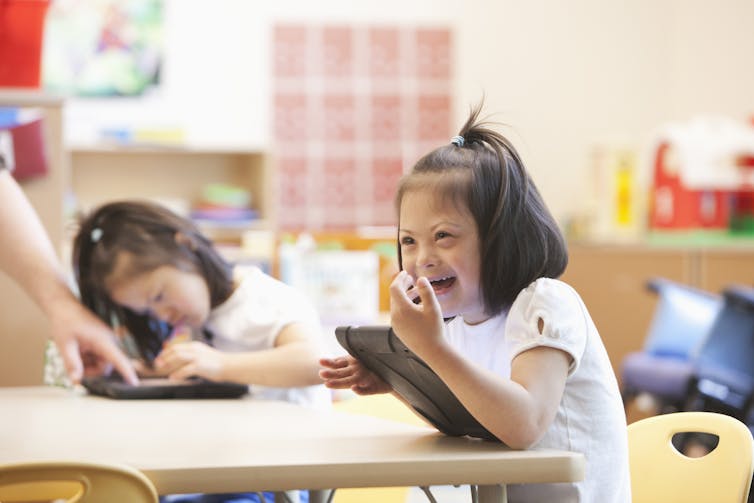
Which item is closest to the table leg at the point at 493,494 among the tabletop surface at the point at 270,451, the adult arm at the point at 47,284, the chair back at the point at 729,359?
the tabletop surface at the point at 270,451

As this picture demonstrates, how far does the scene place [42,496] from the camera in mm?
1163

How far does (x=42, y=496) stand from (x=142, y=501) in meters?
0.21

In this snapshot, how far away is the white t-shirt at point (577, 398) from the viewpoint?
3.90 feet

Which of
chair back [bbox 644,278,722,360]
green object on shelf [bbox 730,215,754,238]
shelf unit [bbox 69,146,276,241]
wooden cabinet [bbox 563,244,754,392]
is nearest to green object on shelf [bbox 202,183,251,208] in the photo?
shelf unit [bbox 69,146,276,241]

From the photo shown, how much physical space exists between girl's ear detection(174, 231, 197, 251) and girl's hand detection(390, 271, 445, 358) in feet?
3.43

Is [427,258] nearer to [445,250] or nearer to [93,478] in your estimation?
[445,250]

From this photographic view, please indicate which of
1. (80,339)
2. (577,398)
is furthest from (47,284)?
(577,398)

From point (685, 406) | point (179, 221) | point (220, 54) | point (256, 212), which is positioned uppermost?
point (220, 54)

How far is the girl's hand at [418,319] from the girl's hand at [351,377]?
234 mm

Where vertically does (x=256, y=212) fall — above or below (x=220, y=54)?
below

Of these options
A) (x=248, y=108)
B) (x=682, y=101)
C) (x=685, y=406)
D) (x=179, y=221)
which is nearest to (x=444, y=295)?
(x=179, y=221)

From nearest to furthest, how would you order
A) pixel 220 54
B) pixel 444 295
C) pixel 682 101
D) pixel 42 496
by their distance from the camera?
pixel 42 496
pixel 444 295
pixel 220 54
pixel 682 101

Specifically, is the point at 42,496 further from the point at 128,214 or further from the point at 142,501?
the point at 128,214

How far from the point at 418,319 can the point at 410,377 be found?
17 centimetres
